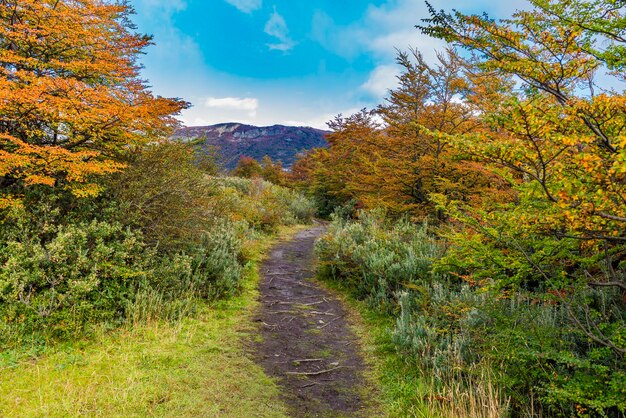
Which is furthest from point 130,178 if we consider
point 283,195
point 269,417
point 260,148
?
point 260,148

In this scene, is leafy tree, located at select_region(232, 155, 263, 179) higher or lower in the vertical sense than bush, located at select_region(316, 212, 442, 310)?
higher

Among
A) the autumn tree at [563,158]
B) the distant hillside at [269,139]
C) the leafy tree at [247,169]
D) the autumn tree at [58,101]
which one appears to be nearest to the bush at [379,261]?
the autumn tree at [563,158]

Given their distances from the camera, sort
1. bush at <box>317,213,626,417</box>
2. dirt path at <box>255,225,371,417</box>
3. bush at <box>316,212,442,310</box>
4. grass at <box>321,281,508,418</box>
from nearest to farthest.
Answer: bush at <box>317,213,626,417</box> < grass at <box>321,281,508,418</box> < dirt path at <box>255,225,371,417</box> < bush at <box>316,212,442,310</box>

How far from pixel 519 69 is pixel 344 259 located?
20.3 feet

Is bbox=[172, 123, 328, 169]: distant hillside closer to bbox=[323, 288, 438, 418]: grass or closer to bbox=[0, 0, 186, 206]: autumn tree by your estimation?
bbox=[0, 0, 186, 206]: autumn tree

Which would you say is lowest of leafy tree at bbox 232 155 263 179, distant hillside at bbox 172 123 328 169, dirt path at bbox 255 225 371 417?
dirt path at bbox 255 225 371 417

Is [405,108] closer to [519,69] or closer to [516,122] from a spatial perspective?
[519,69]

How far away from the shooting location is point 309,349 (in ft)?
17.6

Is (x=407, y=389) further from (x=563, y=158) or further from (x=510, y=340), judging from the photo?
(x=563, y=158)

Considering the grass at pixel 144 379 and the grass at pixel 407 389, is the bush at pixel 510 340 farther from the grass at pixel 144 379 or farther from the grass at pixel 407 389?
the grass at pixel 144 379

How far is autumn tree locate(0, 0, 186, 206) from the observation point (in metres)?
4.77

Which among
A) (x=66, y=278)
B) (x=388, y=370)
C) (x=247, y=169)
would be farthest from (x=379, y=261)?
(x=247, y=169)

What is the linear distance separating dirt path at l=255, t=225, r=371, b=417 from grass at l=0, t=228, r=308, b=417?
0.34 m

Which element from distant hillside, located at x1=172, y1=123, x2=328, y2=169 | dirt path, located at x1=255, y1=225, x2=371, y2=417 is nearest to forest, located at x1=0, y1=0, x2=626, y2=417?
dirt path, located at x1=255, y1=225, x2=371, y2=417
